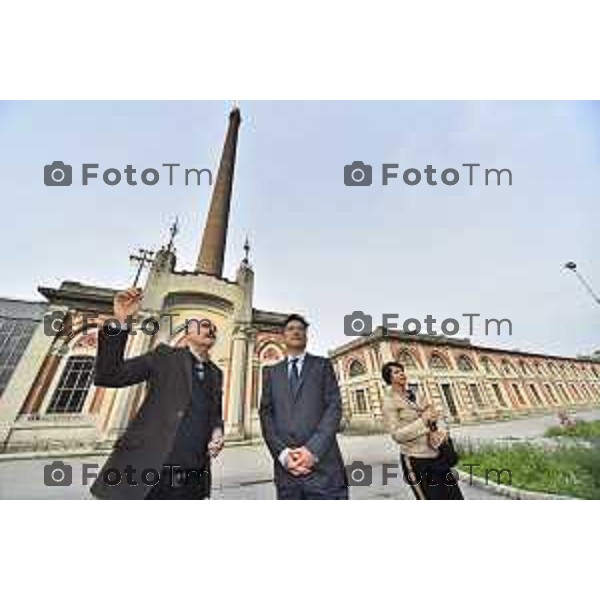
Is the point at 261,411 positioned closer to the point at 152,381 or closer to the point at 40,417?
the point at 152,381

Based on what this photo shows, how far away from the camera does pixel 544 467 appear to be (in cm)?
394

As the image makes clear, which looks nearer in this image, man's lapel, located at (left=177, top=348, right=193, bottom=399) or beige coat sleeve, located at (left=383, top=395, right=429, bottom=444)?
man's lapel, located at (left=177, top=348, right=193, bottom=399)

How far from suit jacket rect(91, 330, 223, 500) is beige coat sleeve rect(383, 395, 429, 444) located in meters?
1.69

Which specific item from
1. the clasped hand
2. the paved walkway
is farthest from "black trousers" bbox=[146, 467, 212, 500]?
the clasped hand

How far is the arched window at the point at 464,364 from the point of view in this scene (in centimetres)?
472

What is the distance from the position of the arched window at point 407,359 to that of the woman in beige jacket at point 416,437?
0.08 meters

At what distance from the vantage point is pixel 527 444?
4219 millimetres

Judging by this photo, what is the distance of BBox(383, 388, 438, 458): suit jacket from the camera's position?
3.84 metres

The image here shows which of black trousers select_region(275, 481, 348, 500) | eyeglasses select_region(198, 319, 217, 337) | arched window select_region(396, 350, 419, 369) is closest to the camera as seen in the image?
black trousers select_region(275, 481, 348, 500)

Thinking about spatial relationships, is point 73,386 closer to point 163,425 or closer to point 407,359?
point 163,425

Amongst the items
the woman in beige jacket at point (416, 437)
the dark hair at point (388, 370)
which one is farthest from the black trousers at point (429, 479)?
the dark hair at point (388, 370)

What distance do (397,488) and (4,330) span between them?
4657mm

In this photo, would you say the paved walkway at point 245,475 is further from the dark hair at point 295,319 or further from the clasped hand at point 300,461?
the dark hair at point 295,319

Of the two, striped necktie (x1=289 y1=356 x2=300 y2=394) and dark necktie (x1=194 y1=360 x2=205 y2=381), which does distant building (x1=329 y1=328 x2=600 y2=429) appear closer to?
striped necktie (x1=289 y1=356 x2=300 y2=394)
